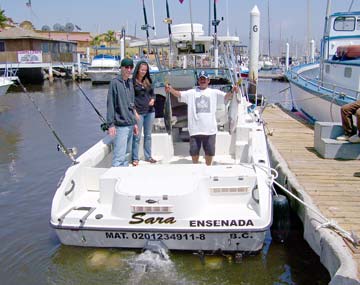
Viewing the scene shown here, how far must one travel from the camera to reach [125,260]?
5.04m

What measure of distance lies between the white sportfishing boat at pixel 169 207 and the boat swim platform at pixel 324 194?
0.59 metres

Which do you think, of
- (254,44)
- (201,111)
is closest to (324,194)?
(201,111)

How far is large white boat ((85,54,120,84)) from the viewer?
1406 inches

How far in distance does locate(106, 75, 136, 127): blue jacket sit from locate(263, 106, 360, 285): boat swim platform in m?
2.43

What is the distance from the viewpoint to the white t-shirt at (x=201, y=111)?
6215 mm

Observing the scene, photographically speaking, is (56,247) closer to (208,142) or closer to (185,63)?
(208,142)

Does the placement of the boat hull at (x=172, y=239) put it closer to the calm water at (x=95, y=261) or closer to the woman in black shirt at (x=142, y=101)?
the calm water at (x=95, y=261)

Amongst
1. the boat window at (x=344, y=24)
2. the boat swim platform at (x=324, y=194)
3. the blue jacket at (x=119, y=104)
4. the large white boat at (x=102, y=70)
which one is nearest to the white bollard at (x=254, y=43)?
the boat window at (x=344, y=24)

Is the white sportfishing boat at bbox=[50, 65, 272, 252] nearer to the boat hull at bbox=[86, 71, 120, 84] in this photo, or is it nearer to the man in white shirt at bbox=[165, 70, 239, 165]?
the man in white shirt at bbox=[165, 70, 239, 165]

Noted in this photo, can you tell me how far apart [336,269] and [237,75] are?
5.32 metres

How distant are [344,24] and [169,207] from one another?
36.6 ft

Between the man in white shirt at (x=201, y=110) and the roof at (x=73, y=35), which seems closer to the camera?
the man in white shirt at (x=201, y=110)

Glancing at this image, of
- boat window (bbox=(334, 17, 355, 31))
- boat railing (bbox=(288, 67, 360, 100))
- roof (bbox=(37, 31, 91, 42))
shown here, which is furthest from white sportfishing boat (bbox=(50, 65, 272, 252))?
roof (bbox=(37, 31, 91, 42))

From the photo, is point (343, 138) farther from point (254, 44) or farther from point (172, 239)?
point (254, 44)
